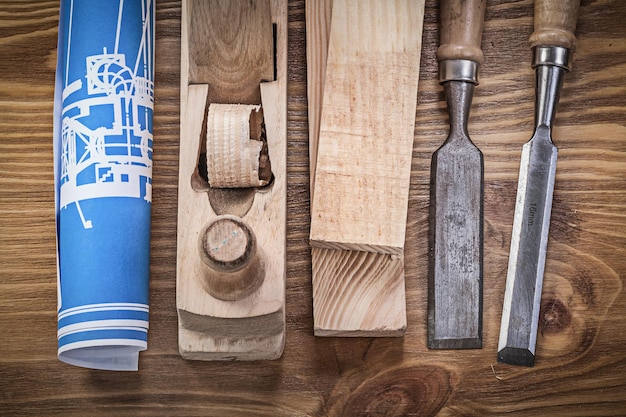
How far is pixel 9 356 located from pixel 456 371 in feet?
1.73

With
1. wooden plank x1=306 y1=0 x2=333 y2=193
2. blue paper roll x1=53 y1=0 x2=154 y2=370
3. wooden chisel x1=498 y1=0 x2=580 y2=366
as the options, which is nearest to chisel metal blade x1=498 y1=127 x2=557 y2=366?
wooden chisel x1=498 y1=0 x2=580 y2=366

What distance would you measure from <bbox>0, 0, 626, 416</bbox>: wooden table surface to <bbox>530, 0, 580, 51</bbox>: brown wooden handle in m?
0.04

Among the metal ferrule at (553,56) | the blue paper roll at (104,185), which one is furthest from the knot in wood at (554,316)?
the blue paper roll at (104,185)

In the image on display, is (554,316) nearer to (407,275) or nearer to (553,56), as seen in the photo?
(407,275)

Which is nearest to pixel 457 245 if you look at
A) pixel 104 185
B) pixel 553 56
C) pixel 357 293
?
pixel 357 293

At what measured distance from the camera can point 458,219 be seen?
93cm

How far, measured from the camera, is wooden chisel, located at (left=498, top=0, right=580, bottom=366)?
0.92 m

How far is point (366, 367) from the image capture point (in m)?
0.95

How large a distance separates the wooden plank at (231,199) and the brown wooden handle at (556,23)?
30cm

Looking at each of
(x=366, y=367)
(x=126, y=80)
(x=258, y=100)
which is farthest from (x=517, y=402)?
(x=126, y=80)

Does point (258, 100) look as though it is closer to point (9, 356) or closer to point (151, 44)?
point (151, 44)

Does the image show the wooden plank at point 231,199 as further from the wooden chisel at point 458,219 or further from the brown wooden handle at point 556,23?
the brown wooden handle at point 556,23

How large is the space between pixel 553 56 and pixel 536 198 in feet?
0.55

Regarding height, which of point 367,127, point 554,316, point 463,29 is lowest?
point 554,316
